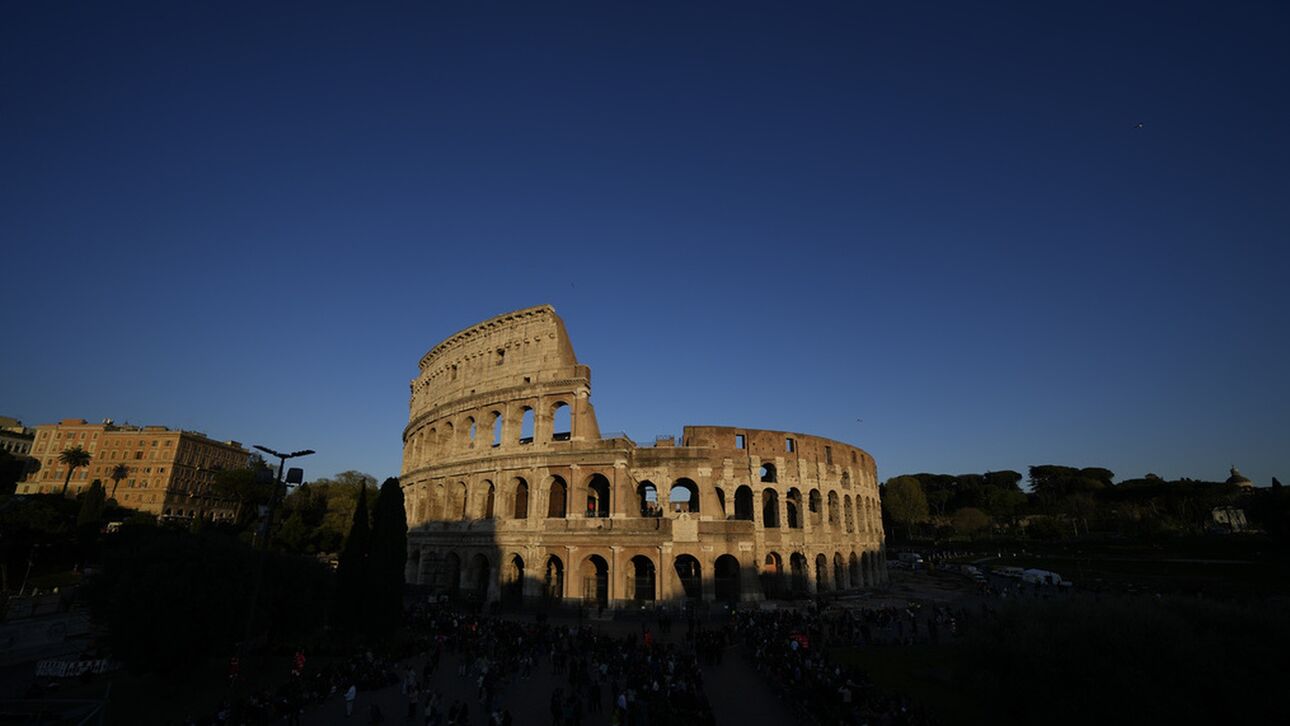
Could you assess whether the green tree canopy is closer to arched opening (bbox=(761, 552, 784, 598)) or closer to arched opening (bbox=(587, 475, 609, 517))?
arched opening (bbox=(761, 552, 784, 598))

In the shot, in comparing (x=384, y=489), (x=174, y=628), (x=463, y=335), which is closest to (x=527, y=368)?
(x=463, y=335)


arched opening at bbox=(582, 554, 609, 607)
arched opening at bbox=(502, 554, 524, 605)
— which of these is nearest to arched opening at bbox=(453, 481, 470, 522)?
arched opening at bbox=(502, 554, 524, 605)

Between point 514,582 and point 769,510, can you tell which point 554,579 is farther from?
point 769,510

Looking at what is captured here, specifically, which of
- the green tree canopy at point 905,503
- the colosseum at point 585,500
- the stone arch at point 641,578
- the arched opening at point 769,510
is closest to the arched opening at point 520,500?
the colosseum at point 585,500

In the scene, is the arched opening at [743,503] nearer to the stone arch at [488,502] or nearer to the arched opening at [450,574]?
the stone arch at [488,502]

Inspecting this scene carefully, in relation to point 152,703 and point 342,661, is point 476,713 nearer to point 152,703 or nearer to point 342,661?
point 342,661

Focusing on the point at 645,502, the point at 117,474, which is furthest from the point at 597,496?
the point at 117,474
